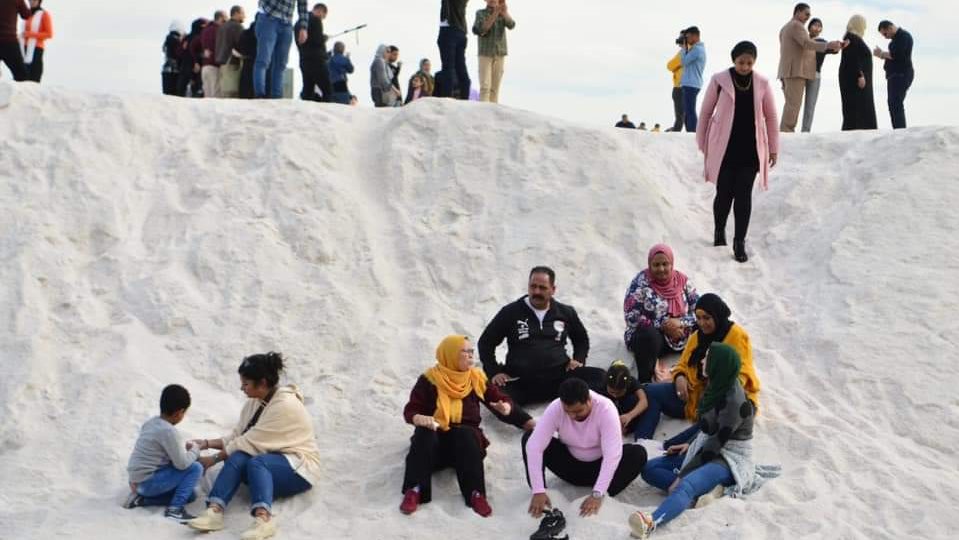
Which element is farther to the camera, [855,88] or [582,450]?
[855,88]

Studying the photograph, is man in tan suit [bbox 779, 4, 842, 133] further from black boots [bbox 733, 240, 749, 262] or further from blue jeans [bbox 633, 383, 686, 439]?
blue jeans [bbox 633, 383, 686, 439]

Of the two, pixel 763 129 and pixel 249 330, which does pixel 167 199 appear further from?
pixel 763 129

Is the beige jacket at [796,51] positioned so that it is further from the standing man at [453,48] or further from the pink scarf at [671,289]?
the pink scarf at [671,289]

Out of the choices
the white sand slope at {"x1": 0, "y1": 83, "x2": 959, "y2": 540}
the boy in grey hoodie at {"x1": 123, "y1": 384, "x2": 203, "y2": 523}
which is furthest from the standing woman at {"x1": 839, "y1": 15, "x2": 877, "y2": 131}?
the boy in grey hoodie at {"x1": 123, "y1": 384, "x2": 203, "y2": 523}

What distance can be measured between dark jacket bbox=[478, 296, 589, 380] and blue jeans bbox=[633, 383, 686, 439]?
585 mm

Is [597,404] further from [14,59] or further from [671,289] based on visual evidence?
[14,59]

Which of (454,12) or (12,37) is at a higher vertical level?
(454,12)

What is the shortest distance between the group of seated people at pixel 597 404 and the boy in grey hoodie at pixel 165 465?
1349mm

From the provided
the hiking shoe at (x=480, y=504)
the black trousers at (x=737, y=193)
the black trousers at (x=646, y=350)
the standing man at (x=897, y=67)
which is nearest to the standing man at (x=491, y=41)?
the black trousers at (x=737, y=193)

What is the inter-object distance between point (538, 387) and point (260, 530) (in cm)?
231

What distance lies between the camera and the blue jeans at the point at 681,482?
6.87 meters

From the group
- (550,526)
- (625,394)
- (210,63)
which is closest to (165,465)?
(550,526)

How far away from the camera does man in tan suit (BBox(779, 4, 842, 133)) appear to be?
12625mm

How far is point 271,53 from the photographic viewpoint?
12.2 metres
